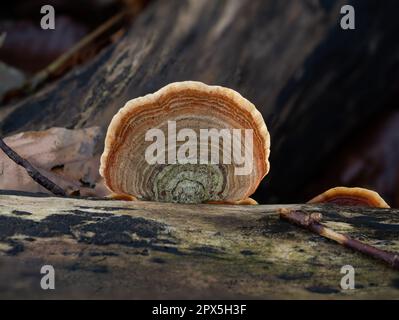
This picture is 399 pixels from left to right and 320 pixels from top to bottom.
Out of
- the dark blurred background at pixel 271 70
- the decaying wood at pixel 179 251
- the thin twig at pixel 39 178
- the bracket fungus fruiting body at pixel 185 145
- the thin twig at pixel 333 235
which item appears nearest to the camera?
the decaying wood at pixel 179 251

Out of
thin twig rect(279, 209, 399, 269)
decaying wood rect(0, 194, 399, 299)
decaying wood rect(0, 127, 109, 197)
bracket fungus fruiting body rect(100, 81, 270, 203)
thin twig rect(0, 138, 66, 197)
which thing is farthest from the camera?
decaying wood rect(0, 127, 109, 197)

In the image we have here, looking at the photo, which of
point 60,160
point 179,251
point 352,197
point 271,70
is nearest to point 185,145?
point 179,251

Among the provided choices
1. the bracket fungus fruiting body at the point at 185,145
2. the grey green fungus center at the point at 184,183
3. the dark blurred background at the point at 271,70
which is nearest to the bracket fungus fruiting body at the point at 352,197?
the bracket fungus fruiting body at the point at 185,145

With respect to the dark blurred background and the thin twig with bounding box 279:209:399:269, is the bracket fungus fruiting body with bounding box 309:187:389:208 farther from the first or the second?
the dark blurred background

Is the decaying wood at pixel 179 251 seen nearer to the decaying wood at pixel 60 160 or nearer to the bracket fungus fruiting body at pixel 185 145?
the bracket fungus fruiting body at pixel 185 145

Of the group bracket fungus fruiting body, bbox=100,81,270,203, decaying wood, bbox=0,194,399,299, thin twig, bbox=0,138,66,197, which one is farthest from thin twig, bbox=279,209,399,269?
thin twig, bbox=0,138,66,197

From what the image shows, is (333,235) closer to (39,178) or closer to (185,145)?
(185,145)
